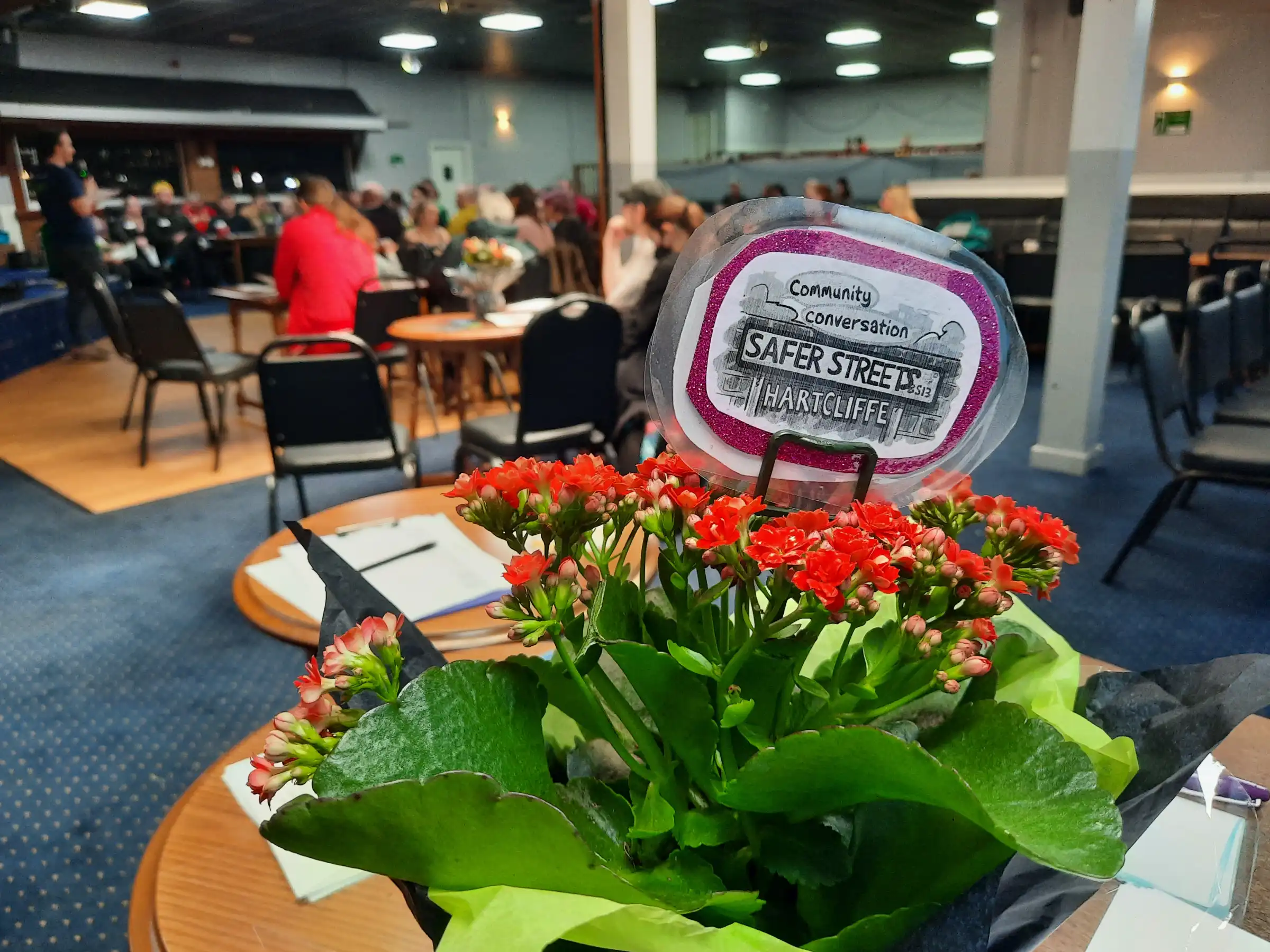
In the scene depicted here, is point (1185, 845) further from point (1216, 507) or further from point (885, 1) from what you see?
point (885, 1)

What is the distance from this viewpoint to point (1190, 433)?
2.98 meters

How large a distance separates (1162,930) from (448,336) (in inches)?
143

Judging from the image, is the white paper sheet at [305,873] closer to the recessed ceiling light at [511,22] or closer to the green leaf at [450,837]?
the green leaf at [450,837]

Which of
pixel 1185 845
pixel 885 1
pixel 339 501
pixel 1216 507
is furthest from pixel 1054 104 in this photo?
pixel 1185 845

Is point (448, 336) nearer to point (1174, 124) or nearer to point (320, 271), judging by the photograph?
point (320, 271)

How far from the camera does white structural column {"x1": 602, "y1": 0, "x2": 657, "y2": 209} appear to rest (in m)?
4.93

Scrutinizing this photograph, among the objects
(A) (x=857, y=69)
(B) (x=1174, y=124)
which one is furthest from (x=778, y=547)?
(A) (x=857, y=69)

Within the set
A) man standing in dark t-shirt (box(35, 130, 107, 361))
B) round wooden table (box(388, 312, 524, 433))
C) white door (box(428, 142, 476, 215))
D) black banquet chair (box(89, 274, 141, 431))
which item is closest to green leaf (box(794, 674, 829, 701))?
round wooden table (box(388, 312, 524, 433))

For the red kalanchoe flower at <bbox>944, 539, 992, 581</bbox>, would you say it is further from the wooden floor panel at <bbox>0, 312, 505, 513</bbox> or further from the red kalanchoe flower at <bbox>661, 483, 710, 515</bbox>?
the wooden floor panel at <bbox>0, 312, 505, 513</bbox>

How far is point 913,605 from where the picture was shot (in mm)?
420

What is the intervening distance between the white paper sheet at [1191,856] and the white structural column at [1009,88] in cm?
905

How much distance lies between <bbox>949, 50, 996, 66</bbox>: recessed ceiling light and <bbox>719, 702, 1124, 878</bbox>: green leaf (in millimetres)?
14932

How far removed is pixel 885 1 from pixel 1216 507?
7679mm

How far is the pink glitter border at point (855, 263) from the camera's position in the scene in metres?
0.50
